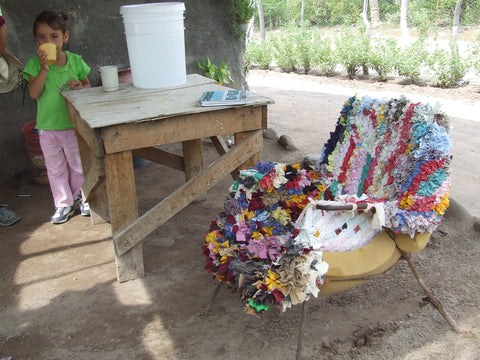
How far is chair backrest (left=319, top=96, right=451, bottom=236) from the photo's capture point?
2025 mm

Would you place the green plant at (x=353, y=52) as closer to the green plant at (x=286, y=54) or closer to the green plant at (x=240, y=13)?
the green plant at (x=286, y=54)

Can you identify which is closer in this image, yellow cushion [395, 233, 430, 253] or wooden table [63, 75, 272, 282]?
yellow cushion [395, 233, 430, 253]

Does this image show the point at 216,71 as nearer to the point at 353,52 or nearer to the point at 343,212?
the point at 343,212

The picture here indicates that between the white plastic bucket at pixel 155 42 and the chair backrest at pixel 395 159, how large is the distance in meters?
1.09

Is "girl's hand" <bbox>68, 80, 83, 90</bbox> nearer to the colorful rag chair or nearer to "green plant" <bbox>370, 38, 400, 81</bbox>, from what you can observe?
the colorful rag chair

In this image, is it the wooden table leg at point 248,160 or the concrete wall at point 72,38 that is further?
the concrete wall at point 72,38

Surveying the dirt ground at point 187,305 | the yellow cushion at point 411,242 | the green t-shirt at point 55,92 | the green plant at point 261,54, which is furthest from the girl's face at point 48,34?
the green plant at point 261,54

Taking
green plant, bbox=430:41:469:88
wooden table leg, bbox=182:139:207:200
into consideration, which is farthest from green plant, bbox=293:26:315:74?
wooden table leg, bbox=182:139:207:200

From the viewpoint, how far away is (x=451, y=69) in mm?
7867

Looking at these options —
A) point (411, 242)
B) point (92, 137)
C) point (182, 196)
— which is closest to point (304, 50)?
point (182, 196)

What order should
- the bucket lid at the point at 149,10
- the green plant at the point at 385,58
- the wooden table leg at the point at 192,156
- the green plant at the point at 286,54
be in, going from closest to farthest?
the bucket lid at the point at 149,10, the wooden table leg at the point at 192,156, the green plant at the point at 385,58, the green plant at the point at 286,54

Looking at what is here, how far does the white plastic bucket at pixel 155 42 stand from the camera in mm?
2645

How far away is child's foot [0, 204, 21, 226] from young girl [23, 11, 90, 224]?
1.01 feet

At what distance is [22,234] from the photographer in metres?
3.42
